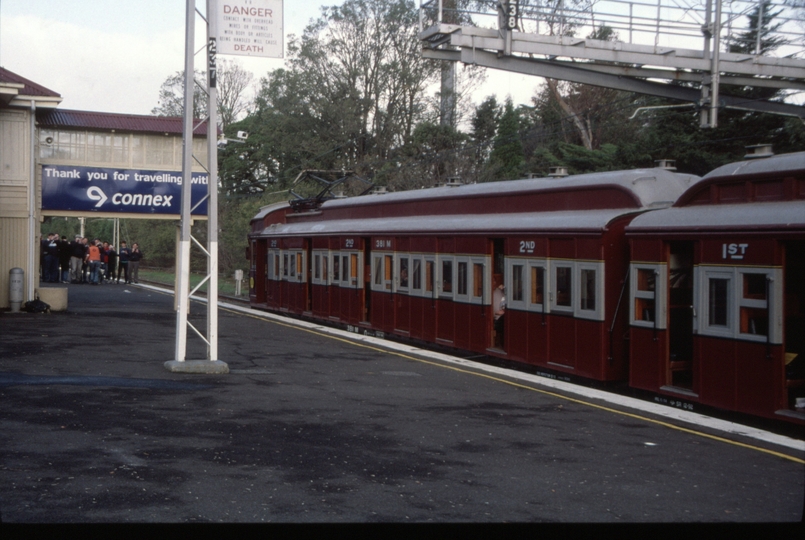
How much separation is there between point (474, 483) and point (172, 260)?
57222 mm

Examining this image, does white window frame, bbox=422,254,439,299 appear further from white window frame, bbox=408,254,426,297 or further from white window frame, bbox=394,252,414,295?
white window frame, bbox=394,252,414,295

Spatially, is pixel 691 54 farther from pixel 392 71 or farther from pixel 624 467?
pixel 392 71

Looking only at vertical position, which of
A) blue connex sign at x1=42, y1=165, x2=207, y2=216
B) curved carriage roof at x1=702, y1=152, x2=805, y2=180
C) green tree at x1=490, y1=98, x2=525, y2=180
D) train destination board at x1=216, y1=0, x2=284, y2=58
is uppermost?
green tree at x1=490, y1=98, x2=525, y2=180

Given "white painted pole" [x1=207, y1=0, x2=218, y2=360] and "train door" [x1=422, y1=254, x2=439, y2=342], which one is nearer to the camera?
"white painted pole" [x1=207, y1=0, x2=218, y2=360]

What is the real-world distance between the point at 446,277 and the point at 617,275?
4893 millimetres

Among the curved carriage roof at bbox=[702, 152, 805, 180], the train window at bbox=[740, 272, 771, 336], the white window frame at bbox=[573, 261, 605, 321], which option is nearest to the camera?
the train window at bbox=[740, 272, 771, 336]

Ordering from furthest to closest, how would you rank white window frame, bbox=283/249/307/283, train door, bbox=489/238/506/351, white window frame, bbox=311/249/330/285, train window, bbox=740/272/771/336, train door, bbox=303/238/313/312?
1. white window frame, bbox=283/249/307/283
2. train door, bbox=303/238/313/312
3. white window frame, bbox=311/249/330/285
4. train door, bbox=489/238/506/351
5. train window, bbox=740/272/771/336

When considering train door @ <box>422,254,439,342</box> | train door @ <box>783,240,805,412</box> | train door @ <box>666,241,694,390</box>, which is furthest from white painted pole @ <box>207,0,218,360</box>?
train door @ <box>783,240,805,412</box>

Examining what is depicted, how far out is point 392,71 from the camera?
38.7 meters

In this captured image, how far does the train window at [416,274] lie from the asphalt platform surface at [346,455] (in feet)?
14.7

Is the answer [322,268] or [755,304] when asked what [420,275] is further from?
[755,304]

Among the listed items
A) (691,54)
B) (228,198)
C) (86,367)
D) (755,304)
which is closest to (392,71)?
(228,198)

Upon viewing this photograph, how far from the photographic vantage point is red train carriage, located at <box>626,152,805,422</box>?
9320mm

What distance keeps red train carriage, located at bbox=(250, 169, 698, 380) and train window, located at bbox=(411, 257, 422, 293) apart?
20 millimetres
